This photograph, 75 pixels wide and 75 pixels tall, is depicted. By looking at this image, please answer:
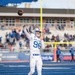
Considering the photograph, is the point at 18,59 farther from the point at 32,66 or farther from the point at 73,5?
the point at 73,5

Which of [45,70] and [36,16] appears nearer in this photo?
[45,70]

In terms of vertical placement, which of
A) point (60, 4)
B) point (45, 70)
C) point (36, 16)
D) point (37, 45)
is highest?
point (60, 4)

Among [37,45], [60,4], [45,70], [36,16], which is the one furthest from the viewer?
[60,4]

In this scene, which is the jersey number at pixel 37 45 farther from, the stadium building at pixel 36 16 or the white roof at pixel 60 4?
the stadium building at pixel 36 16

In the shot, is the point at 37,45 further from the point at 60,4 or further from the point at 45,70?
the point at 60,4

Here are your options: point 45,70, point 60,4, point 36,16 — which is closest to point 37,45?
point 45,70

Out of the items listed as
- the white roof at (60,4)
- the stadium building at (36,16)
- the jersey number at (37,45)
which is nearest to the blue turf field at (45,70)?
the jersey number at (37,45)

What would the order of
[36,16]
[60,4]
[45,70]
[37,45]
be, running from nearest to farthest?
[37,45] < [45,70] < [36,16] < [60,4]

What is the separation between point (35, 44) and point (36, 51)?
0.64ft

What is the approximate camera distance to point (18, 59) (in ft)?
79.6

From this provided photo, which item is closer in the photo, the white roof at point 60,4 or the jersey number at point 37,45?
the jersey number at point 37,45

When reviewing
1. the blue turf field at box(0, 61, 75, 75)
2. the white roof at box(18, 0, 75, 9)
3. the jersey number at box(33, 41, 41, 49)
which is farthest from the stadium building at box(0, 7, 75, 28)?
the jersey number at box(33, 41, 41, 49)

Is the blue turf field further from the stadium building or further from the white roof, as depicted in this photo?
the stadium building

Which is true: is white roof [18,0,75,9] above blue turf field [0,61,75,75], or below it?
above
